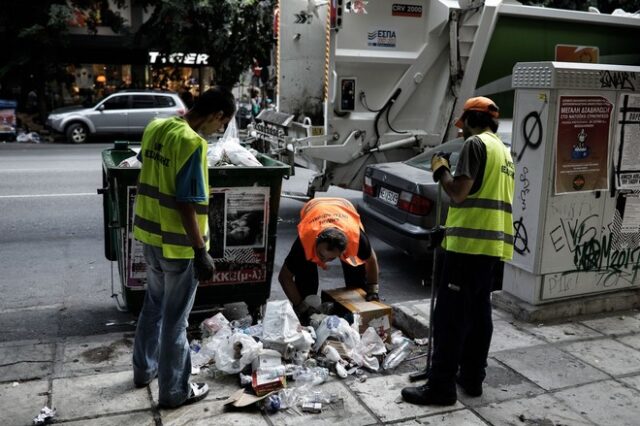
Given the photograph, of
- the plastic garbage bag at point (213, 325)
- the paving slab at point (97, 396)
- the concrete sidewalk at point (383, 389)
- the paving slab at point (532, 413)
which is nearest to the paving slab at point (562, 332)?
the concrete sidewalk at point (383, 389)

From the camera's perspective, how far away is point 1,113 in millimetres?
18688

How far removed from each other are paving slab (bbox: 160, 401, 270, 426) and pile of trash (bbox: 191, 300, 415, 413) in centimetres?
6

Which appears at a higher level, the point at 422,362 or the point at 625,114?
the point at 625,114

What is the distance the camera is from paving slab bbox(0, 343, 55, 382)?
4.08 metres

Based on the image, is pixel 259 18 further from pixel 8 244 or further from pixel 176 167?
pixel 176 167

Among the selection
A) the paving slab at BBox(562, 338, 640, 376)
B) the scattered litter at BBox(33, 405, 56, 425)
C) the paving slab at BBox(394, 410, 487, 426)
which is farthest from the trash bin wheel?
the paving slab at BBox(562, 338, 640, 376)

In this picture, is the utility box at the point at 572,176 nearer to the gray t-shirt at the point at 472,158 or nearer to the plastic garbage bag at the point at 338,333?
the gray t-shirt at the point at 472,158

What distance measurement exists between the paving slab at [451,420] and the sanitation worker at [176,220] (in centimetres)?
120

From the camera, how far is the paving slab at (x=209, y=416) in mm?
3533

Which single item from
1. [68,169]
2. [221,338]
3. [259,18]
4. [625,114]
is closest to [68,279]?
[221,338]

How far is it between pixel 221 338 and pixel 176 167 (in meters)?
1.46

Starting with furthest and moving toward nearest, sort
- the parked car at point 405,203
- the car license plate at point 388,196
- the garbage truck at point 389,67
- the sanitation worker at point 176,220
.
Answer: the garbage truck at point 389,67
the car license plate at point 388,196
the parked car at point 405,203
the sanitation worker at point 176,220

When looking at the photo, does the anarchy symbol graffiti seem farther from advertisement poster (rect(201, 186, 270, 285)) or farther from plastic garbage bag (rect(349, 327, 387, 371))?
advertisement poster (rect(201, 186, 270, 285))

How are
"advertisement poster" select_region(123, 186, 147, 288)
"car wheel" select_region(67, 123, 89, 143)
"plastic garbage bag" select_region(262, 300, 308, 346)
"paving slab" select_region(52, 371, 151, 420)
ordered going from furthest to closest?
"car wheel" select_region(67, 123, 89, 143)
"advertisement poster" select_region(123, 186, 147, 288)
"plastic garbage bag" select_region(262, 300, 308, 346)
"paving slab" select_region(52, 371, 151, 420)
